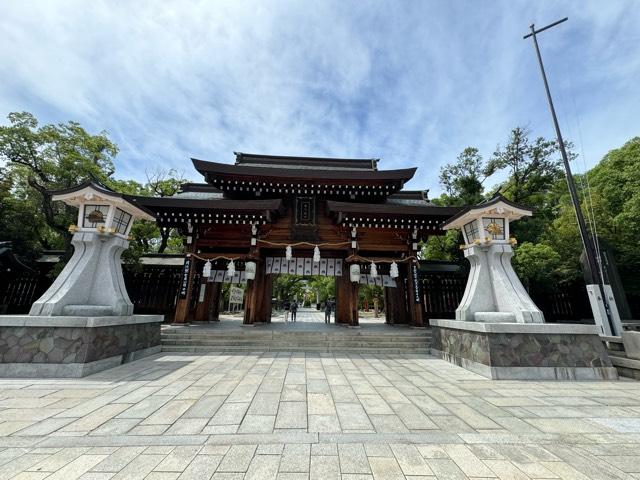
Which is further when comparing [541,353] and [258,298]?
[258,298]

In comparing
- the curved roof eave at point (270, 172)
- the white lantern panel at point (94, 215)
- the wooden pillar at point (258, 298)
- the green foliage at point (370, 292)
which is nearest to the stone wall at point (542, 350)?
the curved roof eave at point (270, 172)

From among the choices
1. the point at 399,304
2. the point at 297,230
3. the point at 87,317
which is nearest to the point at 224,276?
the point at 297,230

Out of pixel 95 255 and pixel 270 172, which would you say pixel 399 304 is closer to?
pixel 270 172

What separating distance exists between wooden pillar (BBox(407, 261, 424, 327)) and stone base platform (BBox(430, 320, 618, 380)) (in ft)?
16.4

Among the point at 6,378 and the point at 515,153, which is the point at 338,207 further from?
the point at 515,153

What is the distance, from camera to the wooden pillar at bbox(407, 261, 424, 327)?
11.6 meters

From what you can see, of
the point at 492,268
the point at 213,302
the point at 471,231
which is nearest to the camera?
the point at 492,268

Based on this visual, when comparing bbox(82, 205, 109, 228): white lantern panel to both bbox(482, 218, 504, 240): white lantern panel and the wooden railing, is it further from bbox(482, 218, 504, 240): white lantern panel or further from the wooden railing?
bbox(482, 218, 504, 240): white lantern panel

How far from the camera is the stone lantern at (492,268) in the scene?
7.24m

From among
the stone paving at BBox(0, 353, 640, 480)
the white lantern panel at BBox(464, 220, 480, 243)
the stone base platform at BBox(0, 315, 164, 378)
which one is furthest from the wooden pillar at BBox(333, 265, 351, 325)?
the stone base platform at BBox(0, 315, 164, 378)

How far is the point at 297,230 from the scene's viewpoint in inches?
500

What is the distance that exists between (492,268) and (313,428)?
7.08 meters

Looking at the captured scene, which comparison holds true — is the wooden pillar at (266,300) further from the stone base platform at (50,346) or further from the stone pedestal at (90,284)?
the stone base platform at (50,346)

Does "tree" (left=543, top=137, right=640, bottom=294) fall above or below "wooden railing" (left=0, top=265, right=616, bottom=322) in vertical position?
above
